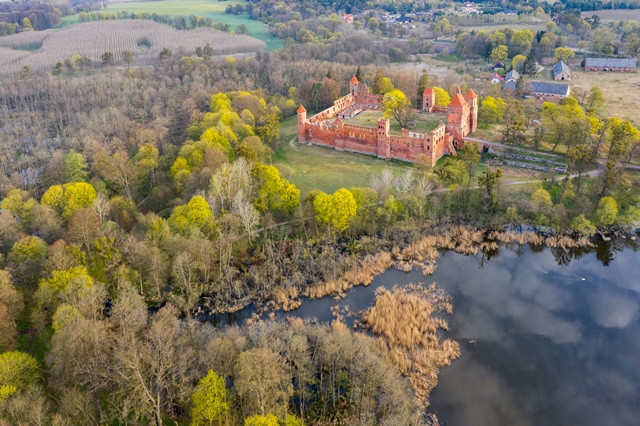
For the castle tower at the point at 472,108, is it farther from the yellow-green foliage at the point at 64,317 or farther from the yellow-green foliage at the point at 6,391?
the yellow-green foliage at the point at 6,391

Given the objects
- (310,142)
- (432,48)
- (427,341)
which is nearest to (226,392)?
(427,341)

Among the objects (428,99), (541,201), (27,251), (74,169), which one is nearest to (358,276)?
(541,201)

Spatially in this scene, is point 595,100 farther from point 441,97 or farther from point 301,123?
point 301,123

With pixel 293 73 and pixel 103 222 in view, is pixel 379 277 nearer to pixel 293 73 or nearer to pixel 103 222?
pixel 103 222

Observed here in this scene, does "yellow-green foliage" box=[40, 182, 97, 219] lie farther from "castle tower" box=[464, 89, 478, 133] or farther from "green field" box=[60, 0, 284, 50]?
"green field" box=[60, 0, 284, 50]

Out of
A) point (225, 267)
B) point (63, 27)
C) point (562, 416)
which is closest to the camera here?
point (562, 416)

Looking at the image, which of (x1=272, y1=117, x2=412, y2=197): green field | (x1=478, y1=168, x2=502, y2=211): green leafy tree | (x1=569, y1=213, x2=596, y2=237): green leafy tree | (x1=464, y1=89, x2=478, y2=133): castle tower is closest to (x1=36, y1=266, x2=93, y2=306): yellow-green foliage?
(x1=272, y1=117, x2=412, y2=197): green field

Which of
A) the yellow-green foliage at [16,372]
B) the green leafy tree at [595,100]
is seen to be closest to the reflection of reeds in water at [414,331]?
the yellow-green foliage at [16,372]
